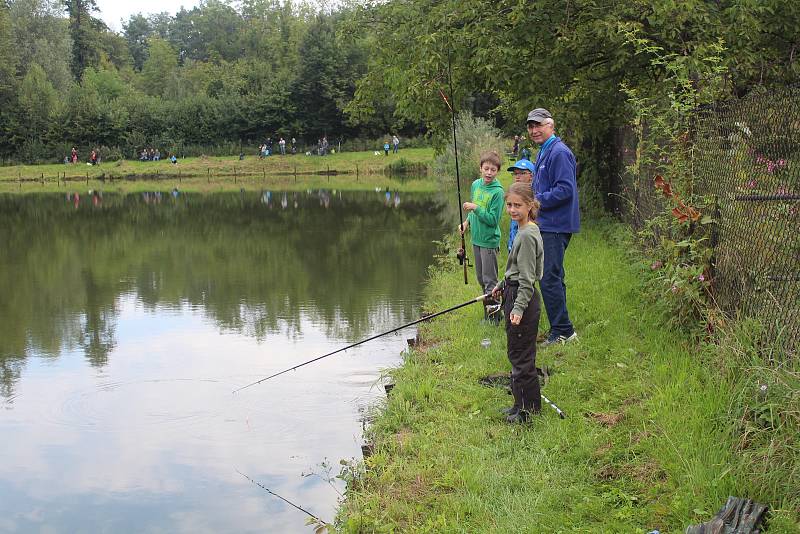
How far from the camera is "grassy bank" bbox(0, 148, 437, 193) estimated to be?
57.1 metres

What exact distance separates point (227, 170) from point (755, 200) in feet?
194

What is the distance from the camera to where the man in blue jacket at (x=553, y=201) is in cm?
727

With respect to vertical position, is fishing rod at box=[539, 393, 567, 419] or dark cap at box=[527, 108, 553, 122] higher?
dark cap at box=[527, 108, 553, 122]

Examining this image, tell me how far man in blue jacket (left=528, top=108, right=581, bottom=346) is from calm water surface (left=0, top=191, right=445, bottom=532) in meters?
1.77

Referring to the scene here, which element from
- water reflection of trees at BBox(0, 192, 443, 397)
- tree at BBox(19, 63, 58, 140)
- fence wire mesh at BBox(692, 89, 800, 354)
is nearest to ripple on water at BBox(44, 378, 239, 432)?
water reflection of trees at BBox(0, 192, 443, 397)

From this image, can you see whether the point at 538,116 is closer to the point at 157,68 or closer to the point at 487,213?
the point at 487,213

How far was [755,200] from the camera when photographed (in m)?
5.91

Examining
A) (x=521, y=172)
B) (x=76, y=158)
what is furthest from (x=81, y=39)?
(x=521, y=172)

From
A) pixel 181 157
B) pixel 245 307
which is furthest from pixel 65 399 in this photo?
pixel 181 157

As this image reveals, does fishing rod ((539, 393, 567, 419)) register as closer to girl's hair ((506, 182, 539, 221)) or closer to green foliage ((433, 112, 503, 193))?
girl's hair ((506, 182, 539, 221))

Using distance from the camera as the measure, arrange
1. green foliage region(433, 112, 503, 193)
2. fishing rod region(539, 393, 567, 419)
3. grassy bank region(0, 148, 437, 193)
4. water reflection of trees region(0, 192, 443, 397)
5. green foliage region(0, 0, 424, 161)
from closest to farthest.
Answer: fishing rod region(539, 393, 567, 419) → water reflection of trees region(0, 192, 443, 397) → green foliage region(433, 112, 503, 193) → grassy bank region(0, 148, 437, 193) → green foliage region(0, 0, 424, 161)

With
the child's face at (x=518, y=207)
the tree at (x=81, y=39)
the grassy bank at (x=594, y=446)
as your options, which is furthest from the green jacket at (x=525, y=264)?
the tree at (x=81, y=39)

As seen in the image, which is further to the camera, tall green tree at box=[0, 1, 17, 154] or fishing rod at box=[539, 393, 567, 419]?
tall green tree at box=[0, 1, 17, 154]

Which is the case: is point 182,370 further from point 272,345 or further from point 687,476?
point 687,476
